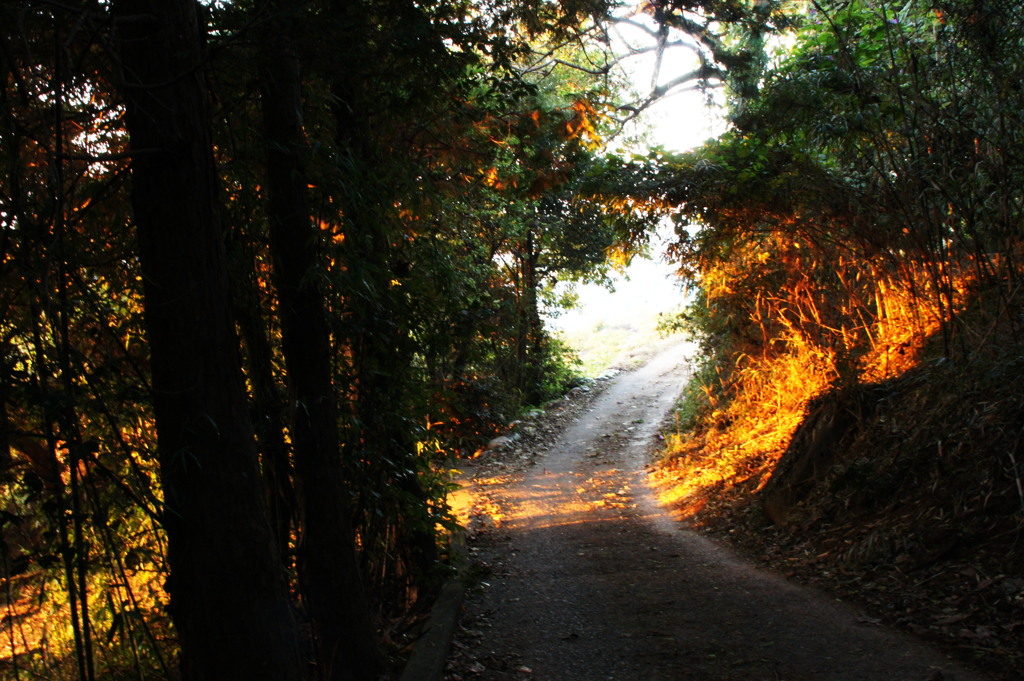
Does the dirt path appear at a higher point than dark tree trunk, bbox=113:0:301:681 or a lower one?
lower

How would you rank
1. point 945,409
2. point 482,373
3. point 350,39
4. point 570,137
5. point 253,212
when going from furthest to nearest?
A: point 482,373
point 570,137
point 945,409
point 350,39
point 253,212

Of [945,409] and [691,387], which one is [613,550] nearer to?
[945,409]

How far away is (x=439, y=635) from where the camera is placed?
5.52m

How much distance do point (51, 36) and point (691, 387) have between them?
13.6m

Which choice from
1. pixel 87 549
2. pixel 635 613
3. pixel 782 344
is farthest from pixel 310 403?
pixel 782 344

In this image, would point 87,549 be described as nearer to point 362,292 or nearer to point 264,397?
point 264,397

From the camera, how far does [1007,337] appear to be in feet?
21.9

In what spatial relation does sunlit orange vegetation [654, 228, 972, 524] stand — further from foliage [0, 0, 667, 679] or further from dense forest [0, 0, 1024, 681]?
foliage [0, 0, 667, 679]

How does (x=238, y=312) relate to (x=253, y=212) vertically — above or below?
below

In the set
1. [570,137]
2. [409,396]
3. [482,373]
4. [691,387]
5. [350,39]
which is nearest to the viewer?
[350,39]

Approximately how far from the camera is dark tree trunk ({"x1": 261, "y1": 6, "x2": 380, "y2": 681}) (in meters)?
4.43

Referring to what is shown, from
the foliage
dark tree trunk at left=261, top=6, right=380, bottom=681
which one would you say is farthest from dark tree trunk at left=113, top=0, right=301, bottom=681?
dark tree trunk at left=261, top=6, right=380, bottom=681

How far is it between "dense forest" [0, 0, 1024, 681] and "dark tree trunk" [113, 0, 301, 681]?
1 centimetres

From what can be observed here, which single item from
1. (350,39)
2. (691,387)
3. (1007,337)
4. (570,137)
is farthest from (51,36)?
(691,387)
